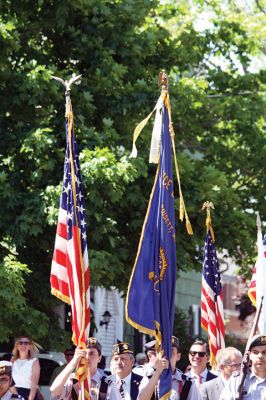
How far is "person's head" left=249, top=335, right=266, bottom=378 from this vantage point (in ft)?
31.6

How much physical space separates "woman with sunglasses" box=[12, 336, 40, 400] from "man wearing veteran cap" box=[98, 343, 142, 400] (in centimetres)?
262

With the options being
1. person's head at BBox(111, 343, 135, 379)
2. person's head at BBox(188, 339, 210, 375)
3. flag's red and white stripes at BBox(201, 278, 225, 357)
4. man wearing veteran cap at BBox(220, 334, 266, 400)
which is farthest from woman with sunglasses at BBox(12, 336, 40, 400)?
man wearing veteran cap at BBox(220, 334, 266, 400)

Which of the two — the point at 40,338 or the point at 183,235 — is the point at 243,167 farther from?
the point at 40,338

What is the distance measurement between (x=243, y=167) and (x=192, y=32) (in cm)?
305

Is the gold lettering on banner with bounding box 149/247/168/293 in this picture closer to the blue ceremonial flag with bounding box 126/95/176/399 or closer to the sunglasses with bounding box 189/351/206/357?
the blue ceremonial flag with bounding box 126/95/176/399

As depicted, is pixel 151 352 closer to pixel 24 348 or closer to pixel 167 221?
pixel 167 221

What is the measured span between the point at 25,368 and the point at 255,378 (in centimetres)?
556

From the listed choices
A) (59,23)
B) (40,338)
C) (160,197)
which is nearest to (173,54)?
(59,23)

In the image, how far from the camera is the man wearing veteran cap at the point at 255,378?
958 centimetres

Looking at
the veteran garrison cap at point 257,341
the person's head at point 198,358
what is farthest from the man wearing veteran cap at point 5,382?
the veteran garrison cap at point 257,341

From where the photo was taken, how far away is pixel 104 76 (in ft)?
68.0

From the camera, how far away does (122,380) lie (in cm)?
1199

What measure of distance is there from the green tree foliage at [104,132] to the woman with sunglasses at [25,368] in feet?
9.50

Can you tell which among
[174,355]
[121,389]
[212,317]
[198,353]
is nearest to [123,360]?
[121,389]
